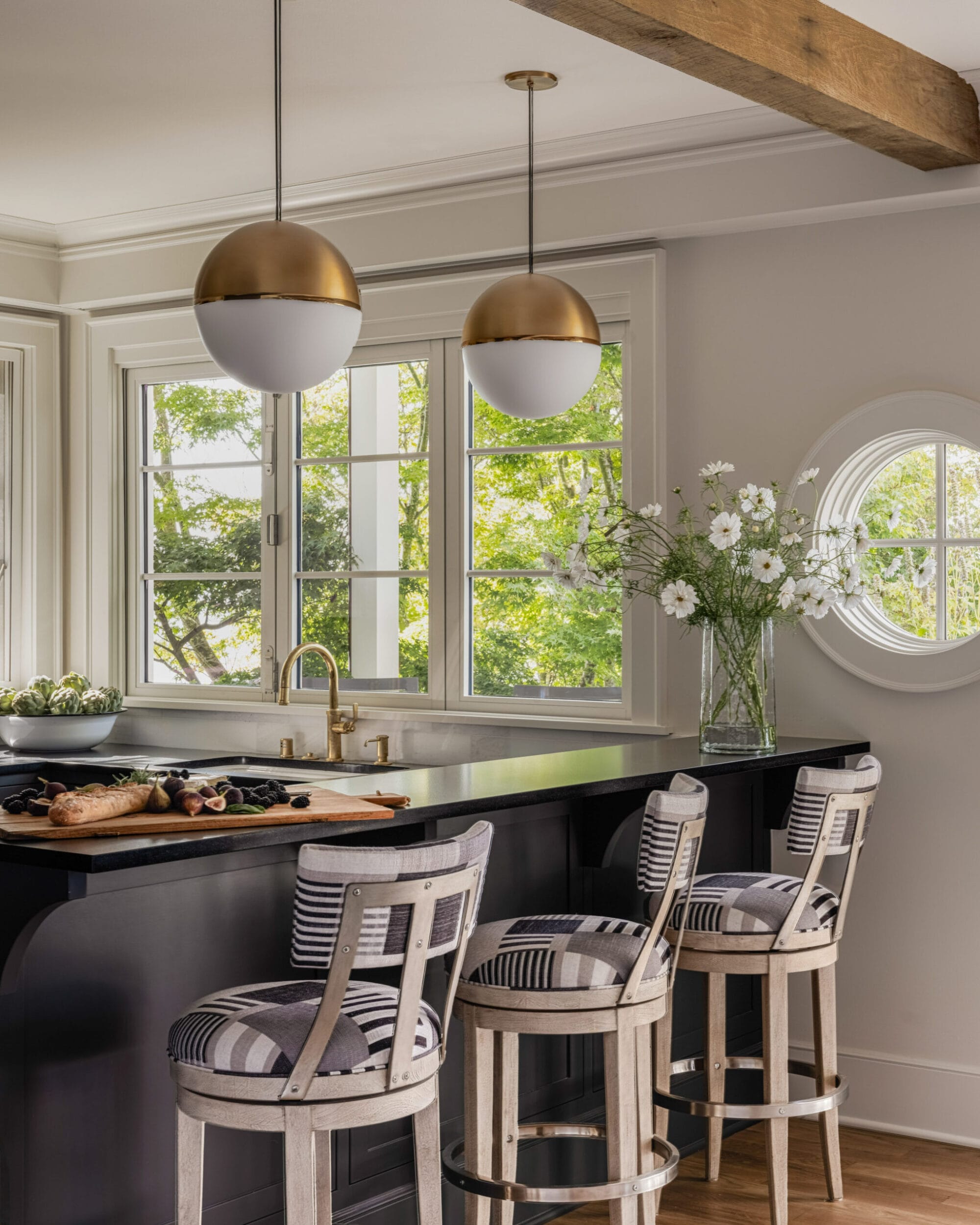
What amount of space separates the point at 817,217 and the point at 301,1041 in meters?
2.80

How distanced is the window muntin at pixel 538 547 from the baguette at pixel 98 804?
2147 mm

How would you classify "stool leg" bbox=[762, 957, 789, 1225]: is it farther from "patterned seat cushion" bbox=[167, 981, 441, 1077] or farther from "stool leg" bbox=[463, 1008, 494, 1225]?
"patterned seat cushion" bbox=[167, 981, 441, 1077]

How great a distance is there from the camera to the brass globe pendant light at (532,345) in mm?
3146

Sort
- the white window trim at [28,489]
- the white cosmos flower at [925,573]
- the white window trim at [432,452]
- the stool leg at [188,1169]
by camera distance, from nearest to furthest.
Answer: the stool leg at [188,1169] → the white cosmos flower at [925,573] → the white window trim at [432,452] → the white window trim at [28,489]

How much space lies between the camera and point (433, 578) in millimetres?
4629

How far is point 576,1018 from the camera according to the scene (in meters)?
2.55

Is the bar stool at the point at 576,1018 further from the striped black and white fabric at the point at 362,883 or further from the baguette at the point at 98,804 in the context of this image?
the baguette at the point at 98,804

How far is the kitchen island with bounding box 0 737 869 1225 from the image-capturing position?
228 cm

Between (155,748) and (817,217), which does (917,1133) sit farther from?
(155,748)

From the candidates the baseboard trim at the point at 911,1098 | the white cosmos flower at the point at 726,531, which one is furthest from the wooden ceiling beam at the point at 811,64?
the baseboard trim at the point at 911,1098

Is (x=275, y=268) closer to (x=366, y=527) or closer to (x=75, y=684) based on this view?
(x=366, y=527)

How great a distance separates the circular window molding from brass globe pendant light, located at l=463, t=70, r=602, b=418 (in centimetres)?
97

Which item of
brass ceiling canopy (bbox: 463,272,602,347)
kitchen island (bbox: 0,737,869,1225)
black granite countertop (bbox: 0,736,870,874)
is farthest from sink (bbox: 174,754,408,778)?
brass ceiling canopy (bbox: 463,272,602,347)

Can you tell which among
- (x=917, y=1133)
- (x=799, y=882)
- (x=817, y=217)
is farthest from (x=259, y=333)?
(x=917, y=1133)
